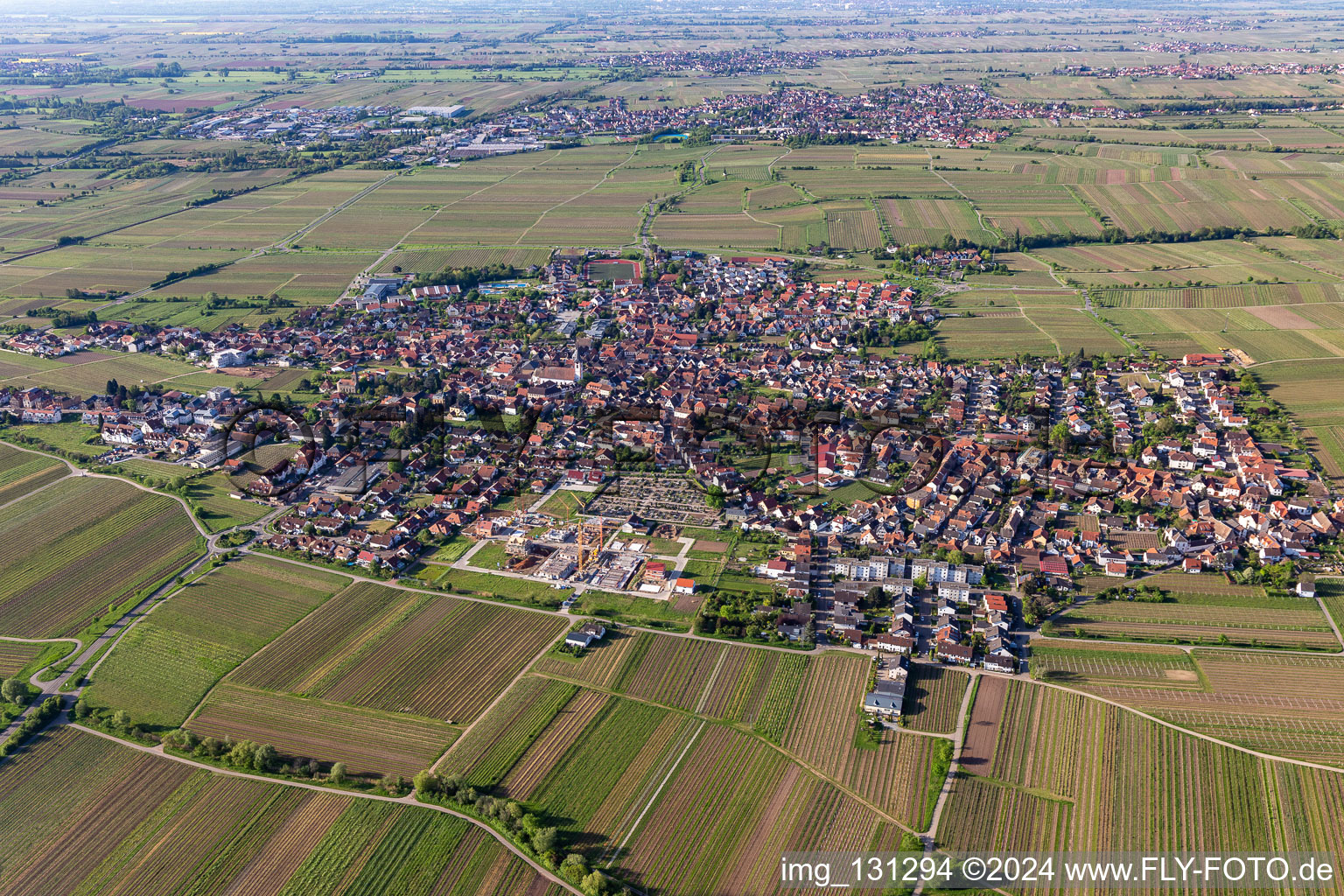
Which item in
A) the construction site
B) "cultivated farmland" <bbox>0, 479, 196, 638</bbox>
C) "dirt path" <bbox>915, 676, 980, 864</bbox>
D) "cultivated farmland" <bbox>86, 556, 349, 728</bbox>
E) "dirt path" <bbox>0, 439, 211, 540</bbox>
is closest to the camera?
"dirt path" <bbox>915, 676, 980, 864</bbox>

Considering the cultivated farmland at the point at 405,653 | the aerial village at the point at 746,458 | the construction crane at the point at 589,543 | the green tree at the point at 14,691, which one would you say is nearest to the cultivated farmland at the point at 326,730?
the cultivated farmland at the point at 405,653

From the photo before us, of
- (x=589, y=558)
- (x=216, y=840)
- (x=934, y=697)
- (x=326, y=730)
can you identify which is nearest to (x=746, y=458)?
(x=589, y=558)

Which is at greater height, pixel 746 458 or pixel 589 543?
pixel 589 543

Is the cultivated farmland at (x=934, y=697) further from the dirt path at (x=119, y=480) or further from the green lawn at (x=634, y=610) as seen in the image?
the dirt path at (x=119, y=480)

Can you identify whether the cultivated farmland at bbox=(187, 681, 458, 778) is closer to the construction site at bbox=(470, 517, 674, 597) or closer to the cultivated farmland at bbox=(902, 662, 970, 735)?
the construction site at bbox=(470, 517, 674, 597)

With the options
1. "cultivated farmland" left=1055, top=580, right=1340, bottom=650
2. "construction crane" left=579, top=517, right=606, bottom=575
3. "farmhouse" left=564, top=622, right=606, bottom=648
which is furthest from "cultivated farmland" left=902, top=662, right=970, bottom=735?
"construction crane" left=579, top=517, right=606, bottom=575

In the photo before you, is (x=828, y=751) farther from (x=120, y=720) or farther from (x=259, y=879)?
(x=120, y=720)

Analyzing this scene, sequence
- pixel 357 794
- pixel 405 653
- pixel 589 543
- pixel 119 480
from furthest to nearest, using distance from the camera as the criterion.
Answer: pixel 119 480 < pixel 589 543 < pixel 405 653 < pixel 357 794

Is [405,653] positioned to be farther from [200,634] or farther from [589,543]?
[589,543]

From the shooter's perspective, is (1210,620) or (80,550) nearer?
(1210,620)
